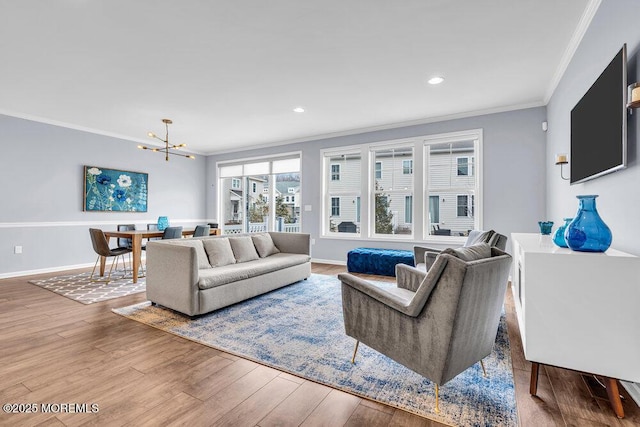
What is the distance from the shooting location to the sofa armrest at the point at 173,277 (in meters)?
2.89

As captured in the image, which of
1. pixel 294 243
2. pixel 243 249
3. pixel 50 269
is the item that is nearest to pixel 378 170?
pixel 294 243

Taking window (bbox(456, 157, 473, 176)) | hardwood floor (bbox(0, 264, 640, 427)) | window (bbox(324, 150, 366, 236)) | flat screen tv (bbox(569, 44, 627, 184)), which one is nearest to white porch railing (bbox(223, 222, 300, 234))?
window (bbox(324, 150, 366, 236))

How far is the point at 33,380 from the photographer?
190cm

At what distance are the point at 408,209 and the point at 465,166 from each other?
3.80 feet

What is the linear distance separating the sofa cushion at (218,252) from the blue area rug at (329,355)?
572mm

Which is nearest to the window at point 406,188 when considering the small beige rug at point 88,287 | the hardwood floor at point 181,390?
the hardwood floor at point 181,390

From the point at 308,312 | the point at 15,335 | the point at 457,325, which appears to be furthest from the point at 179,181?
the point at 457,325

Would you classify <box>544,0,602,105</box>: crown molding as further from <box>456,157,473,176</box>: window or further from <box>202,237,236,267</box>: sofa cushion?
<box>202,237,236,267</box>: sofa cushion

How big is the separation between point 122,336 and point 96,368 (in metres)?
0.54

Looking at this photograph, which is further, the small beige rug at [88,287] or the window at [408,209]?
the window at [408,209]

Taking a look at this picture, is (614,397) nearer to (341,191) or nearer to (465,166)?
(465,166)

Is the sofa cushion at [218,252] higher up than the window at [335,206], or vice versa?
the window at [335,206]

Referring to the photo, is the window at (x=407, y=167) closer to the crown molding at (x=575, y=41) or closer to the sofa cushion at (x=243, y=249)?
the crown molding at (x=575, y=41)

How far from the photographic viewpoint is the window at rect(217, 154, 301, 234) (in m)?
6.92
